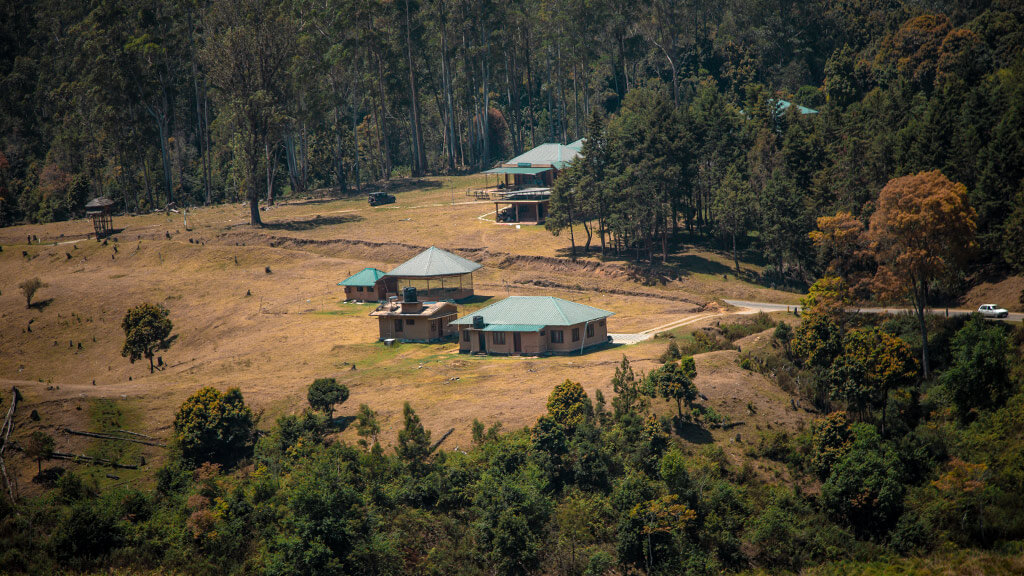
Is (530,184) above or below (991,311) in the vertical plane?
above

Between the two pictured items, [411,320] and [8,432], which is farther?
[411,320]

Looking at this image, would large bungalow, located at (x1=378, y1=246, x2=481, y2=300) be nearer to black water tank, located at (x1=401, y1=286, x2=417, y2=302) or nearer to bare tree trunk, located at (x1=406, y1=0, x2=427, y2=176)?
black water tank, located at (x1=401, y1=286, x2=417, y2=302)

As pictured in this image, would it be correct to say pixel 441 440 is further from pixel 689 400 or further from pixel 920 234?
pixel 920 234

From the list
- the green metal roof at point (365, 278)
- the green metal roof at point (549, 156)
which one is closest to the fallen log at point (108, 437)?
the green metal roof at point (365, 278)

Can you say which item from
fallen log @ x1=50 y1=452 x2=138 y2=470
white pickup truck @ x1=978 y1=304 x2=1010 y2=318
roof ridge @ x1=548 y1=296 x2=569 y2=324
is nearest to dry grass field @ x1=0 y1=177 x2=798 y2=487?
fallen log @ x1=50 y1=452 x2=138 y2=470

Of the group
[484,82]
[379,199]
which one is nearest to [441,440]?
[379,199]

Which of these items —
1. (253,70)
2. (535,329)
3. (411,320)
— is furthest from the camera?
(253,70)
